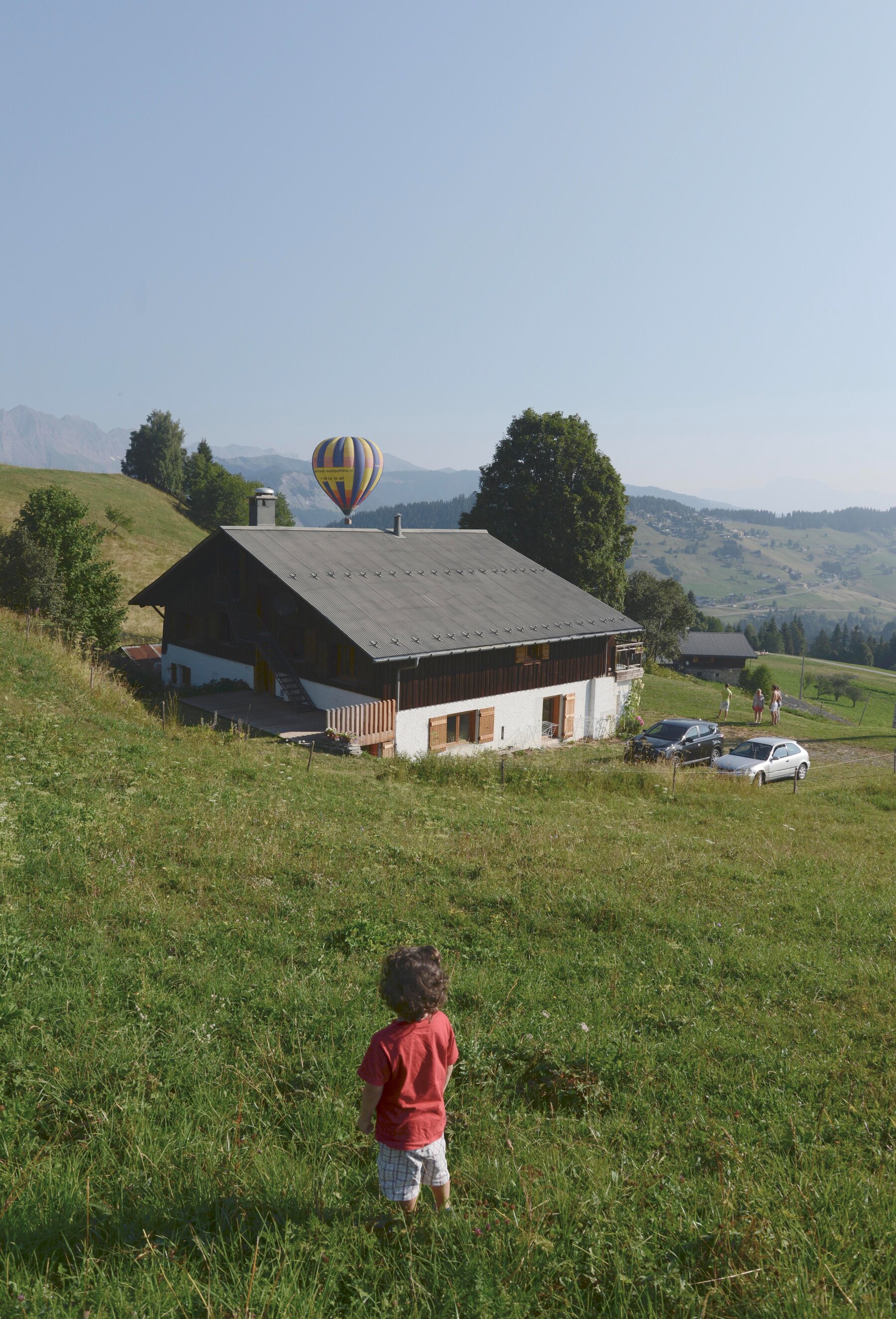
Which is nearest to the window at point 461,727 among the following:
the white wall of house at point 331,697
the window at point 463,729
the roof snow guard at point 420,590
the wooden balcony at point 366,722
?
the window at point 463,729

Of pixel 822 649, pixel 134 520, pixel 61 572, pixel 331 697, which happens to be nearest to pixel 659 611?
pixel 331 697

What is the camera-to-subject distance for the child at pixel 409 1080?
4.02 metres

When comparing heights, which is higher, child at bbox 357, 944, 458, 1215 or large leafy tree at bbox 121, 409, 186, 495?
large leafy tree at bbox 121, 409, 186, 495

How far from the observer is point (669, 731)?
28562mm

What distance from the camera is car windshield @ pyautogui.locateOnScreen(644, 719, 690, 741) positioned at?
2819cm

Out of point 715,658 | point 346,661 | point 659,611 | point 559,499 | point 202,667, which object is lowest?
point 715,658

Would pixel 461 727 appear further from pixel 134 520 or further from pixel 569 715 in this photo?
pixel 134 520

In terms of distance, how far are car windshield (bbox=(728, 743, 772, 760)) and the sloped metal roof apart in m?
87.1

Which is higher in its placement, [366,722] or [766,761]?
[366,722]

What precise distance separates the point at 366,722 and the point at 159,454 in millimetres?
91778

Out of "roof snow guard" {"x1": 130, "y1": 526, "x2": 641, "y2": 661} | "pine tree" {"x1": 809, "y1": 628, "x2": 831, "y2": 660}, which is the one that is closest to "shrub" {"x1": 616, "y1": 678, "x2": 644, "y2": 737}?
"roof snow guard" {"x1": 130, "y1": 526, "x2": 641, "y2": 661}

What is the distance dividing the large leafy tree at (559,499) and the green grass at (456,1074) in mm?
39590

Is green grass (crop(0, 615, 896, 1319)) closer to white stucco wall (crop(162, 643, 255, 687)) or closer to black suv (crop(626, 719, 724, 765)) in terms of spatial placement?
black suv (crop(626, 719, 724, 765))

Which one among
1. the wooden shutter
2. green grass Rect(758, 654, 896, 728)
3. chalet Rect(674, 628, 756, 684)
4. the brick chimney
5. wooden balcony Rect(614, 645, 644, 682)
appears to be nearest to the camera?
the wooden shutter
